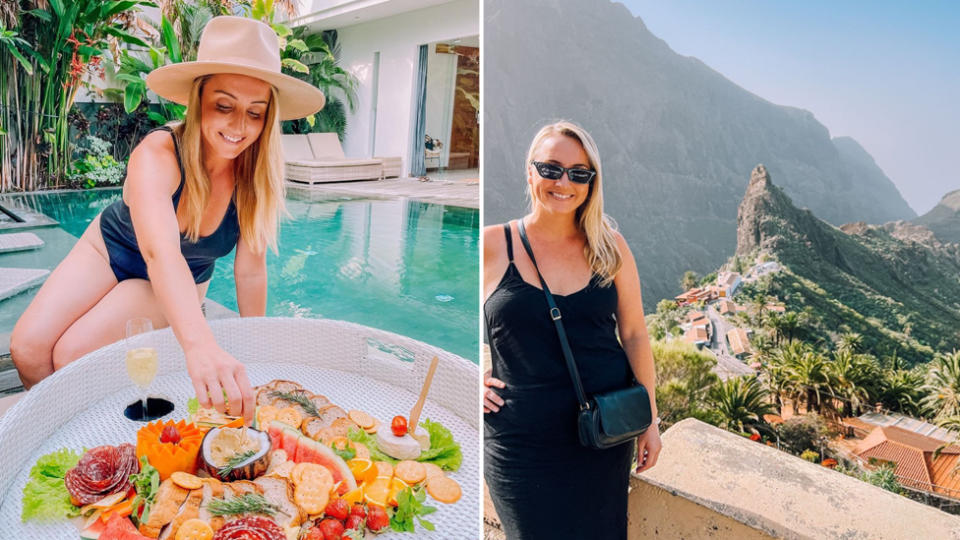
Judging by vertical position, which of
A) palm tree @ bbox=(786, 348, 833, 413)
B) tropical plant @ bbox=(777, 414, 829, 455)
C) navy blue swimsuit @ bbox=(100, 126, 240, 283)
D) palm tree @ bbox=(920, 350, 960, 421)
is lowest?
tropical plant @ bbox=(777, 414, 829, 455)

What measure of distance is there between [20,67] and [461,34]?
5.19 metres

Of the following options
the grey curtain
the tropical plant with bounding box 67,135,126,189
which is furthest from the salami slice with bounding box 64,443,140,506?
the grey curtain

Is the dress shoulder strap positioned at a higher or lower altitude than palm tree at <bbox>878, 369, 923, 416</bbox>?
higher

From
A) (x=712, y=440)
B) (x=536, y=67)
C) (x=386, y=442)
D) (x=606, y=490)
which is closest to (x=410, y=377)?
(x=386, y=442)

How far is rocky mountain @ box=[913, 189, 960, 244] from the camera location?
18.0ft

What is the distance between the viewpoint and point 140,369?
3.53 feet

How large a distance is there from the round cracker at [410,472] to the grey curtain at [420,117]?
9.17m

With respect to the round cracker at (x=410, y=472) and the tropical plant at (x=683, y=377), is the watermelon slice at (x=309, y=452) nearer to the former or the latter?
the round cracker at (x=410, y=472)

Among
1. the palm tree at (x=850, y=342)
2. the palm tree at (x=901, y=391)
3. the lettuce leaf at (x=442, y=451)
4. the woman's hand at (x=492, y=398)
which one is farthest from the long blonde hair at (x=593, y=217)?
the palm tree at (x=850, y=342)

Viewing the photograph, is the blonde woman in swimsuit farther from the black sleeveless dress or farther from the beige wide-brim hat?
the black sleeveless dress

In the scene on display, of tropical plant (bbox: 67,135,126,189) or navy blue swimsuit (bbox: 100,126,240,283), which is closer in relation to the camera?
navy blue swimsuit (bbox: 100,126,240,283)

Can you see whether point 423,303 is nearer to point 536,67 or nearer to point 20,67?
point 536,67

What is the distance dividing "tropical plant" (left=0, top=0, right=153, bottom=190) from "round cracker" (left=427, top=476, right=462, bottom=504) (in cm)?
509

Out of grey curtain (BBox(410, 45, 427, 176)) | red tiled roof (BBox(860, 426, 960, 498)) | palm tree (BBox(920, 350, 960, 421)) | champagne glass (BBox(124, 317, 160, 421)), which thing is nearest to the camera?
champagne glass (BBox(124, 317, 160, 421))
